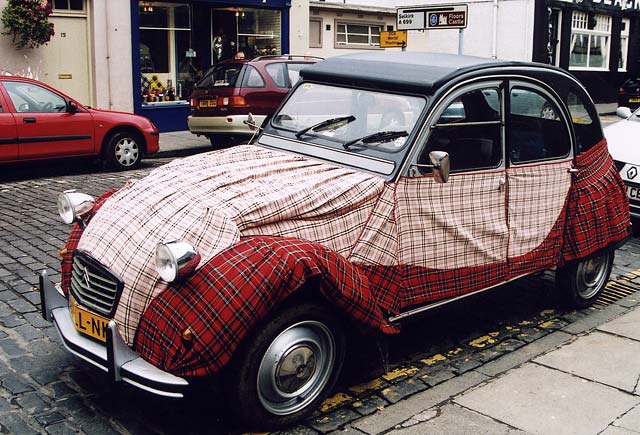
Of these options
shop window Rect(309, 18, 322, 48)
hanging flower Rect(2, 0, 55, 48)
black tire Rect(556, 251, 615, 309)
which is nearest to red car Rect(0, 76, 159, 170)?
hanging flower Rect(2, 0, 55, 48)

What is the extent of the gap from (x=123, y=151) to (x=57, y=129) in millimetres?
1302

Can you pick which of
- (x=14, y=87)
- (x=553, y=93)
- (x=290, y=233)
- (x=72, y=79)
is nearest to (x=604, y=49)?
(x=72, y=79)

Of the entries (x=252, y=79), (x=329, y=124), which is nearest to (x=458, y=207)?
(x=329, y=124)

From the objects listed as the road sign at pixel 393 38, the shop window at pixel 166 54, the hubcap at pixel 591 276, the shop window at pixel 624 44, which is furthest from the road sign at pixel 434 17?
the shop window at pixel 624 44

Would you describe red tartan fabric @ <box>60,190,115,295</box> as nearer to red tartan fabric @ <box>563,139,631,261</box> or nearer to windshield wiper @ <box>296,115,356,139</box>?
windshield wiper @ <box>296,115,356,139</box>

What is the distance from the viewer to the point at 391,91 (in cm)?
504

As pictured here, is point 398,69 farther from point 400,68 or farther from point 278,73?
point 278,73

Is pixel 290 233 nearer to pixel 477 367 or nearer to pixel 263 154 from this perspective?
pixel 263 154

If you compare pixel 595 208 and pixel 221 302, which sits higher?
pixel 595 208

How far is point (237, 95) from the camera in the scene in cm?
1438

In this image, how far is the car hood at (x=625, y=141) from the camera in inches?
340

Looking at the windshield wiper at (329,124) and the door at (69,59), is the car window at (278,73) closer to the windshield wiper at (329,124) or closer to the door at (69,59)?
the door at (69,59)

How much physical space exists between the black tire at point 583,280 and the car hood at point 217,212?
2.28m

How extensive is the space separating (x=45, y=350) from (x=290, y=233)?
2085 millimetres
